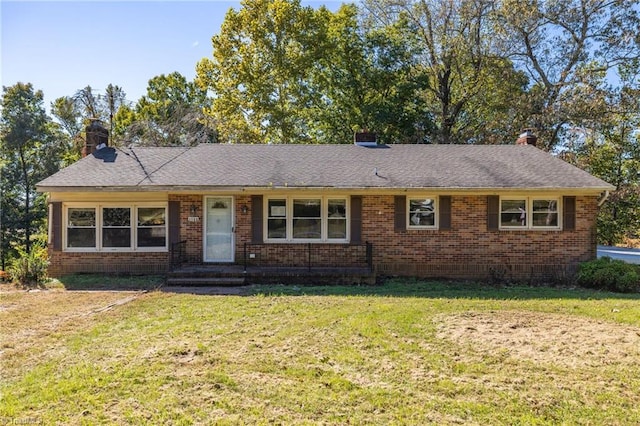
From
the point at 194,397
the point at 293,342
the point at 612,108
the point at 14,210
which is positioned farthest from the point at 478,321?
the point at 14,210

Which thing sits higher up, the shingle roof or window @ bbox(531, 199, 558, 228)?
the shingle roof

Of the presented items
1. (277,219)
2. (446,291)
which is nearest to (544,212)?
(446,291)

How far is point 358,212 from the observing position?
11312 millimetres

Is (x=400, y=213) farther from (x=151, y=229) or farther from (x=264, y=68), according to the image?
(x=264, y=68)

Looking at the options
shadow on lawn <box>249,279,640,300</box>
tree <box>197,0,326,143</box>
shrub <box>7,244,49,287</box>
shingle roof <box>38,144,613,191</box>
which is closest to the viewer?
shadow on lawn <box>249,279,640,300</box>

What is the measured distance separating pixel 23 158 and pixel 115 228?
16.9 meters

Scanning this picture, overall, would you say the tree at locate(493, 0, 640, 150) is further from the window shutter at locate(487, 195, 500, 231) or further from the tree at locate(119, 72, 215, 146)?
the tree at locate(119, 72, 215, 146)

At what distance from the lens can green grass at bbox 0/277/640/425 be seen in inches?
145

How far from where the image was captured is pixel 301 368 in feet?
15.3

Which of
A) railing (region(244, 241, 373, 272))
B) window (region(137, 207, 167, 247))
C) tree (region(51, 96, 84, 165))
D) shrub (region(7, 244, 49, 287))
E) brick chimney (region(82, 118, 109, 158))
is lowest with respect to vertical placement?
shrub (region(7, 244, 49, 287))

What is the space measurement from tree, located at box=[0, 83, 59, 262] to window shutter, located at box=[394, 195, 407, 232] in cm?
2177

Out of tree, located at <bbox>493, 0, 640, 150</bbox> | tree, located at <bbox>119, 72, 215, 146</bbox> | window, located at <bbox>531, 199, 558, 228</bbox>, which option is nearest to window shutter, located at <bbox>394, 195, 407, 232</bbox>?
window, located at <bbox>531, 199, 558, 228</bbox>

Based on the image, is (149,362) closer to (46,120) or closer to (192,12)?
(192,12)

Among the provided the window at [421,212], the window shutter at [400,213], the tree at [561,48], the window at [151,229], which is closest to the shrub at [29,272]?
the window at [151,229]
